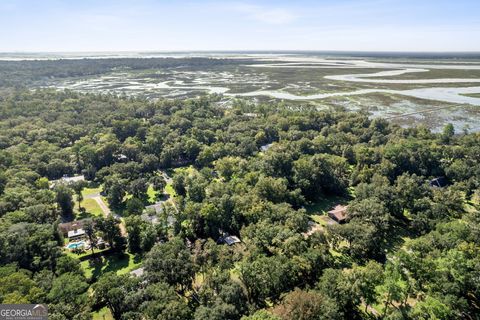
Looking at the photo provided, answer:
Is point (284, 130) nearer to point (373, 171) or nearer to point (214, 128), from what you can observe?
point (214, 128)

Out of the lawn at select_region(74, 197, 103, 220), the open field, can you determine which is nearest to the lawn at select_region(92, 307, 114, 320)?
the lawn at select_region(74, 197, 103, 220)

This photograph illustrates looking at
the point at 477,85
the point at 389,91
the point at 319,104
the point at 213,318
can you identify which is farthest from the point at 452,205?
the point at 477,85

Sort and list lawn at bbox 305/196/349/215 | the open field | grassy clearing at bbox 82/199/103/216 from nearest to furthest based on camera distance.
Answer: lawn at bbox 305/196/349/215
grassy clearing at bbox 82/199/103/216
the open field

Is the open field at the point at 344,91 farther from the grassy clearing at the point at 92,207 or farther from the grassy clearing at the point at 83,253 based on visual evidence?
the grassy clearing at the point at 83,253

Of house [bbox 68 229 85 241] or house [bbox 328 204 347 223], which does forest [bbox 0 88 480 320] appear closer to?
house [bbox 68 229 85 241]

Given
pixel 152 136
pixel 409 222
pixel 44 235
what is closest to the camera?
pixel 44 235

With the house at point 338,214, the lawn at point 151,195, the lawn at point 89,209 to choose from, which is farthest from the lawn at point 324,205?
the lawn at point 89,209

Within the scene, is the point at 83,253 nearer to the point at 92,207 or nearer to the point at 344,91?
the point at 92,207
